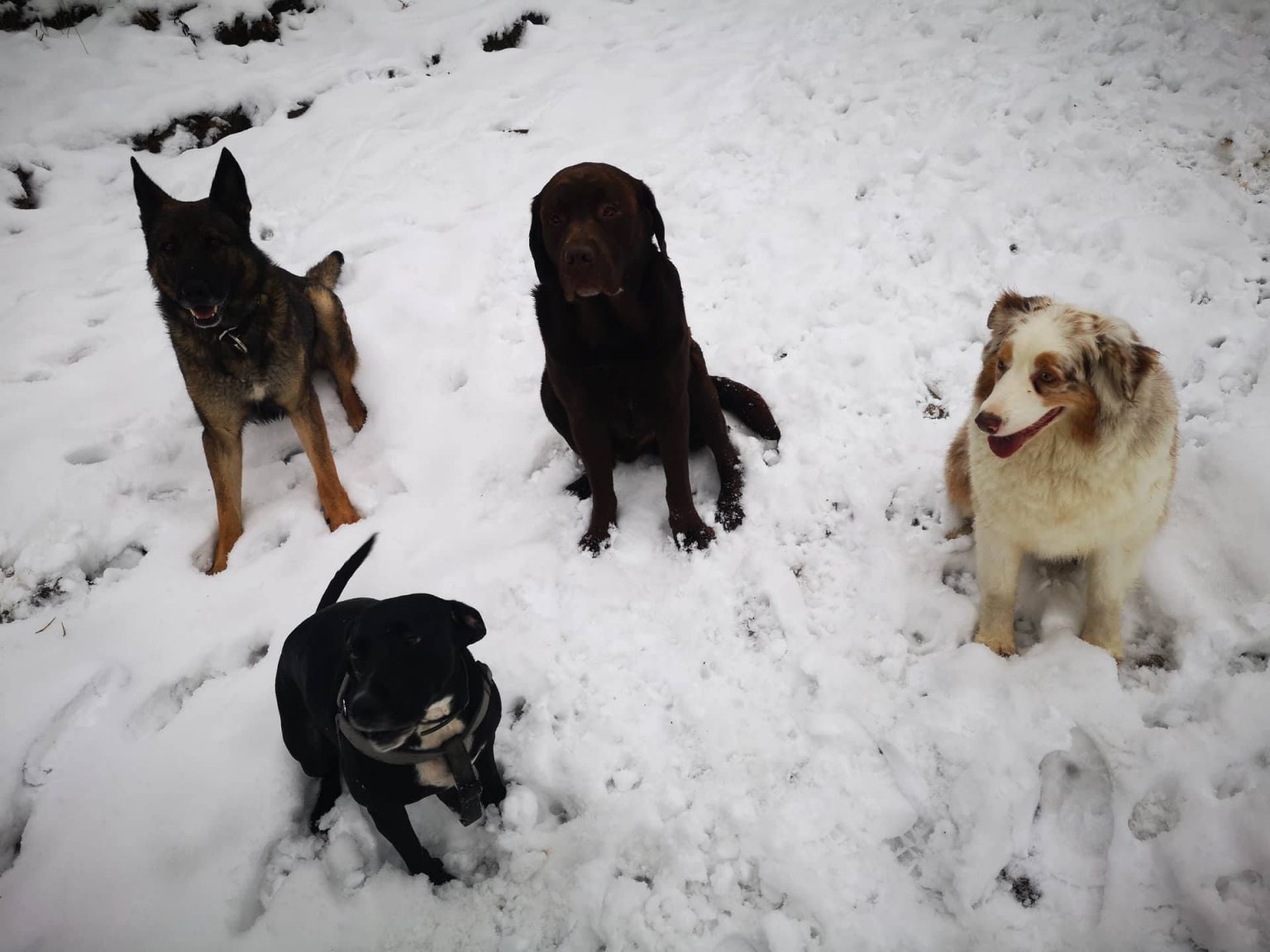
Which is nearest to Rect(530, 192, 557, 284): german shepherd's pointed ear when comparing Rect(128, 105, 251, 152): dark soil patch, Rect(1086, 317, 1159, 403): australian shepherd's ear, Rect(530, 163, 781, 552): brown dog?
Rect(530, 163, 781, 552): brown dog

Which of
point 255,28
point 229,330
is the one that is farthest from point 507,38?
point 229,330

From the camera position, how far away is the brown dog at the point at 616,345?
91.2 inches

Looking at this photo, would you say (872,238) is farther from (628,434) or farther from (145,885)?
(145,885)

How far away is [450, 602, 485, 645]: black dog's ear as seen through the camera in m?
2.05

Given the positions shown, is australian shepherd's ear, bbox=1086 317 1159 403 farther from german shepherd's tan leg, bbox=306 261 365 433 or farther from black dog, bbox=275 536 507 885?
german shepherd's tan leg, bbox=306 261 365 433

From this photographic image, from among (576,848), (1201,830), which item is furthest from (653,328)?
(1201,830)

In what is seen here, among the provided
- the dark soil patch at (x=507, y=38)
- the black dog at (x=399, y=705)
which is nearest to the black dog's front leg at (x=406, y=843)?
the black dog at (x=399, y=705)

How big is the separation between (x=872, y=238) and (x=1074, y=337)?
8.51ft

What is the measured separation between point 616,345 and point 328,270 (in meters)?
3.13

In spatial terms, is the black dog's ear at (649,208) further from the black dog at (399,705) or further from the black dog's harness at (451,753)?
the black dog's harness at (451,753)

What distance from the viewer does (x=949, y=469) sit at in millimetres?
2797

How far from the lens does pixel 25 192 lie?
5871 millimetres

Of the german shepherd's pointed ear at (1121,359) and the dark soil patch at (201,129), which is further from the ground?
the dark soil patch at (201,129)

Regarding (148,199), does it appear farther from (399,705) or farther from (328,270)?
(399,705)
